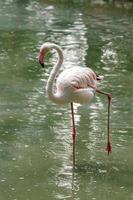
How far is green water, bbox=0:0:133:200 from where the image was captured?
5.46m

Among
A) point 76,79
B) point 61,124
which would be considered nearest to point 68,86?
point 76,79

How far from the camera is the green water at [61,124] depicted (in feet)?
17.9

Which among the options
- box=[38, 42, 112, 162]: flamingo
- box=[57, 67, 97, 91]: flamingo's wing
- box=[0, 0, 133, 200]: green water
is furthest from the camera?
box=[57, 67, 97, 91]: flamingo's wing

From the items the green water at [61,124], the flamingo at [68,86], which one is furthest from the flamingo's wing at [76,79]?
the green water at [61,124]

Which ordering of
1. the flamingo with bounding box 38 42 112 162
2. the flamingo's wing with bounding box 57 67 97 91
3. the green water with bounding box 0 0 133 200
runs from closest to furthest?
the green water with bounding box 0 0 133 200
the flamingo with bounding box 38 42 112 162
the flamingo's wing with bounding box 57 67 97 91

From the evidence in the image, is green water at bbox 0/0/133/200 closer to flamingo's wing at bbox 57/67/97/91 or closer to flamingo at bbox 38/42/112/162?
flamingo at bbox 38/42/112/162

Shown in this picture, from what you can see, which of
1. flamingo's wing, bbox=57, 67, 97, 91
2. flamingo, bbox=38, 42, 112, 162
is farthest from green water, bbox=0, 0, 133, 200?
flamingo's wing, bbox=57, 67, 97, 91

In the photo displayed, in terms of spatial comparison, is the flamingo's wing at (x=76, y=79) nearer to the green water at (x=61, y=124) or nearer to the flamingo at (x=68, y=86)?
the flamingo at (x=68, y=86)

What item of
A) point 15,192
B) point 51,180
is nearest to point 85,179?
point 51,180

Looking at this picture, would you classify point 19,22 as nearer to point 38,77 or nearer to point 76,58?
point 76,58

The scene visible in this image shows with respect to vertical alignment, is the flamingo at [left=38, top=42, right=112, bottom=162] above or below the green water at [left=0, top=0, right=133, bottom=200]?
above

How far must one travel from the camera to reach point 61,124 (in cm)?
720

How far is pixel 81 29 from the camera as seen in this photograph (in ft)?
47.6

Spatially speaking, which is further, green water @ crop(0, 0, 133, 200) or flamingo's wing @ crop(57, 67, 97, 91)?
flamingo's wing @ crop(57, 67, 97, 91)
